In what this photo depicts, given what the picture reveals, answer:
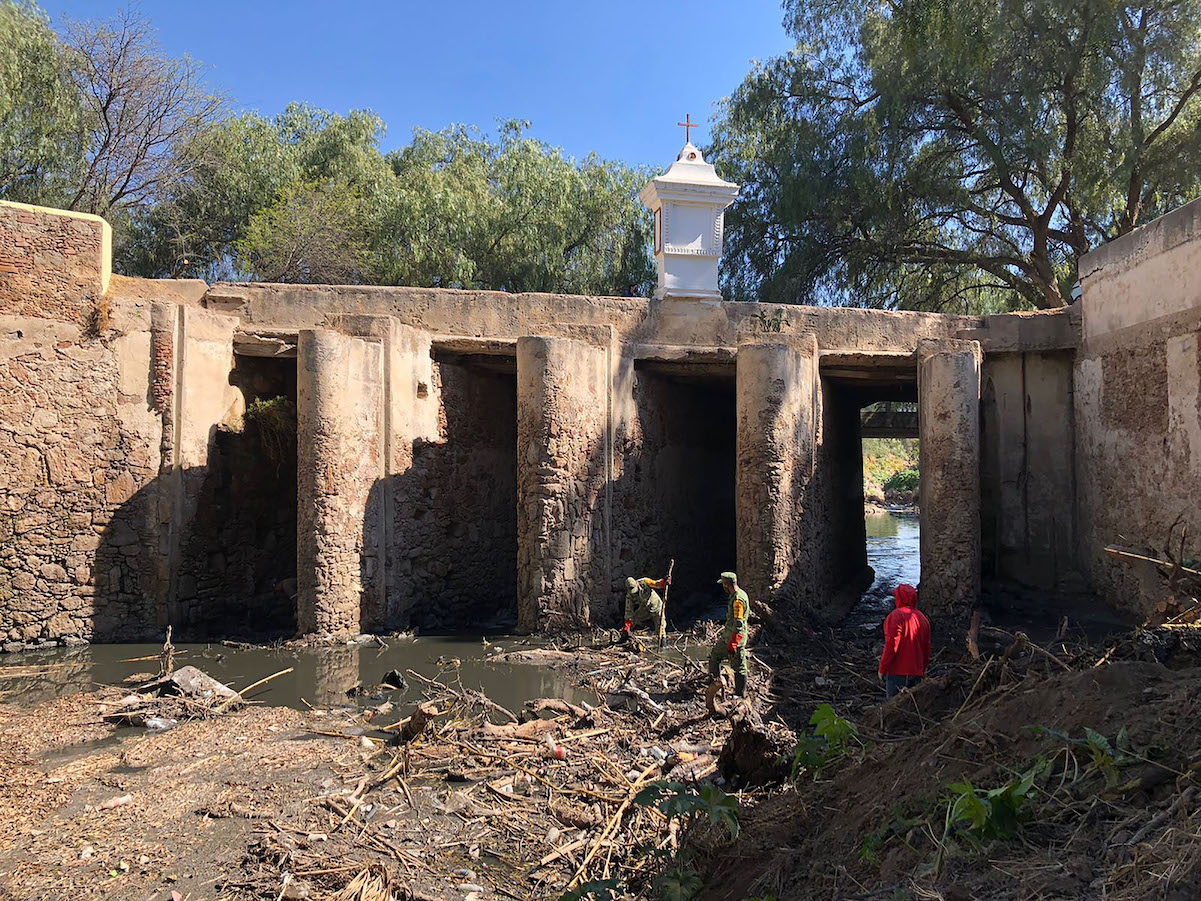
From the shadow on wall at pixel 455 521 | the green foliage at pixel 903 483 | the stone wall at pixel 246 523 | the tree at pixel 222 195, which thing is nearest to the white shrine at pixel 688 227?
the shadow on wall at pixel 455 521

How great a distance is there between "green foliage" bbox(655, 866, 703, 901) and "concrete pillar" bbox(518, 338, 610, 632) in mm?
6639

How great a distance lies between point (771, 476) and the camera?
11078 mm

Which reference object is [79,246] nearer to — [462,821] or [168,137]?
[462,821]

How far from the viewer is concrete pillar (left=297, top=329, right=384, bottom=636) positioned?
33.5 ft

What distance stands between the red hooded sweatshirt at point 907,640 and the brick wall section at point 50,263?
970 cm

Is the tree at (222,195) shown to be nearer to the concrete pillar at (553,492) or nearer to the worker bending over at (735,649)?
the concrete pillar at (553,492)

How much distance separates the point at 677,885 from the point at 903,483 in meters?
39.6

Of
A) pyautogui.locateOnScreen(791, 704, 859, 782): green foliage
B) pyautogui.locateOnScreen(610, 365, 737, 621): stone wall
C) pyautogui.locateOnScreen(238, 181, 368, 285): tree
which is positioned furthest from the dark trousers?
pyautogui.locateOnScreen(238, 181, 368, 285): tree

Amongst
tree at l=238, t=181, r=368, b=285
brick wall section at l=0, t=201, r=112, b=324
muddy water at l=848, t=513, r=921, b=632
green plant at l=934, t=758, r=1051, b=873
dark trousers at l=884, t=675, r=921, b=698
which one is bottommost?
muddy water at l=848, t=513, r=921, b=632

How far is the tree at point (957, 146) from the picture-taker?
1711cm

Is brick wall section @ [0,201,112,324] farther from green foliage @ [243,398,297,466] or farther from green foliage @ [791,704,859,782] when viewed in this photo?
green foliage @ [791,704,859,782]

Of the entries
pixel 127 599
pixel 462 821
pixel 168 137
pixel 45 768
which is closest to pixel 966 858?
pixel 462 821

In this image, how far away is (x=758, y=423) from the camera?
11156mm

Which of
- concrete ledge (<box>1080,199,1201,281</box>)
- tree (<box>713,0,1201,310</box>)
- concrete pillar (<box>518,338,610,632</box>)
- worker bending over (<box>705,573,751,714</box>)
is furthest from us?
tree (<box>713,0,1201,310</box>)
